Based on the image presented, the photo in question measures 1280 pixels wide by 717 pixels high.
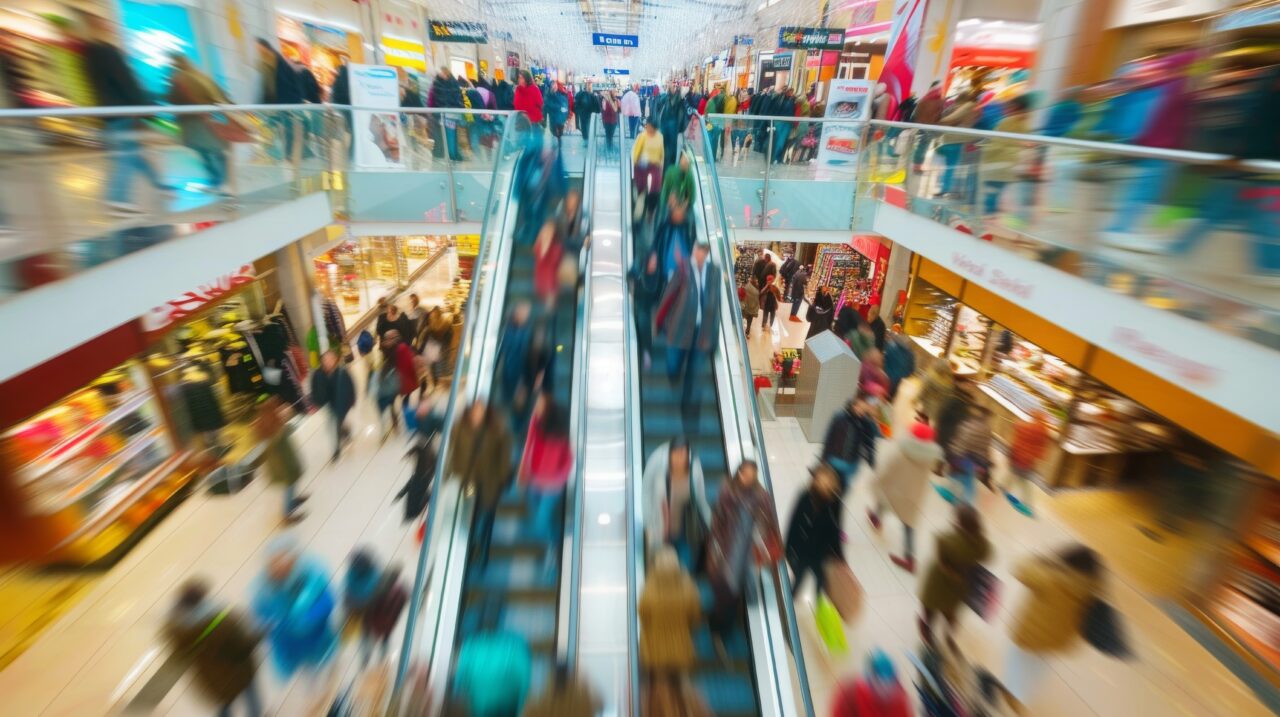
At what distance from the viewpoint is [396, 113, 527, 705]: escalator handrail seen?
367cm

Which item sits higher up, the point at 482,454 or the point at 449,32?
the point at 449,32

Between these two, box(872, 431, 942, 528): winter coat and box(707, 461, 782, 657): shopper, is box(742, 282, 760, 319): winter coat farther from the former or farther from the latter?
box(707, 461, 782, 657): shopper

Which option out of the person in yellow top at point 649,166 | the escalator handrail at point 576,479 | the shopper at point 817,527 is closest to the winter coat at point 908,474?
the shopper at point 817,527

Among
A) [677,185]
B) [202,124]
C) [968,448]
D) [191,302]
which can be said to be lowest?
[968,448]

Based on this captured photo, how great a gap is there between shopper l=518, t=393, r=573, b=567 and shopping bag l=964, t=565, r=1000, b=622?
8.94ft

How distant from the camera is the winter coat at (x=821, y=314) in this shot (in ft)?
33.2

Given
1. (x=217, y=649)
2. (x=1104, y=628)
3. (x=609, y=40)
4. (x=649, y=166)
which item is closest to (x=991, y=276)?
(x=1104, y=628)

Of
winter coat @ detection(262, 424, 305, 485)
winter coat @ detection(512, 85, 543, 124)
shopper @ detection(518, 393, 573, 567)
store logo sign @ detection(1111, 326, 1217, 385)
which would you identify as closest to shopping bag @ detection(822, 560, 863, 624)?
shopper @ detection(518, 393, 573, 567)

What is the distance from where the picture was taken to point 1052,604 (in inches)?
137

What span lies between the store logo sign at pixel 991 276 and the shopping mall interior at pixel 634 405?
36mm

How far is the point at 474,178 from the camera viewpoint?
9609 millimetres

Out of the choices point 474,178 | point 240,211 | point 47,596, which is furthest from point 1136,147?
point 47,596

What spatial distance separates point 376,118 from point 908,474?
8.47 m

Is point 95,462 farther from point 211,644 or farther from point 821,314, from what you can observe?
point 821,314
